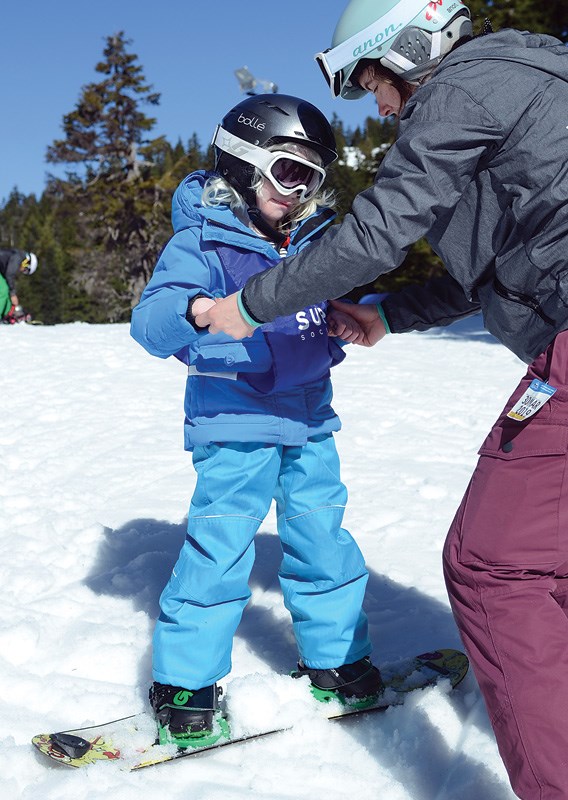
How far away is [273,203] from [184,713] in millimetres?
1621

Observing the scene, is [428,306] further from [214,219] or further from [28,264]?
[28,264]

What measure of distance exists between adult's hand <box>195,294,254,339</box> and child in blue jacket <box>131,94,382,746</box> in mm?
238

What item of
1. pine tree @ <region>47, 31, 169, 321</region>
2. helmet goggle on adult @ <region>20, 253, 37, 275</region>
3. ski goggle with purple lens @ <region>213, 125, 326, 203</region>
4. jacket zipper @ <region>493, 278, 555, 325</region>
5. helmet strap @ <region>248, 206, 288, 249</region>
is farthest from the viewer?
pine tree @ <region>47, 31, 169, 321</region>

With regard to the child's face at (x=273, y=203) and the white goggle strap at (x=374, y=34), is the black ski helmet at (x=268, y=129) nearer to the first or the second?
the child's face at (x=273, y=203)

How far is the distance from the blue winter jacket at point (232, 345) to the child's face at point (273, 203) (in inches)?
3.2

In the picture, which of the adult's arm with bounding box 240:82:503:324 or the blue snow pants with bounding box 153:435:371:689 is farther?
the blue snow pants with bounding box 153:435:371:689

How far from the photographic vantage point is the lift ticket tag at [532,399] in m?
1.72

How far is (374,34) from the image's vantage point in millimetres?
1962

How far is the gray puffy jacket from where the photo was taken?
165 cm

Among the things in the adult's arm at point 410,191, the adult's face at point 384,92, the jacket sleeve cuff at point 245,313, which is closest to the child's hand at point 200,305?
the jacket sleeve cuff at point 245,313

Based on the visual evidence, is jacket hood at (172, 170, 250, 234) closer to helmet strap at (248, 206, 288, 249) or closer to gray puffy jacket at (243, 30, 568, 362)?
helmet strap at (248, 206, 288, 249)

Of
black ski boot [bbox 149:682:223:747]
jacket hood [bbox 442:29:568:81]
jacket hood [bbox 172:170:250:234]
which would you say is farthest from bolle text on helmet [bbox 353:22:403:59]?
black ski boot [bbox 149:682:223:747]

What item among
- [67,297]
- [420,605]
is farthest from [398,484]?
[67,297]

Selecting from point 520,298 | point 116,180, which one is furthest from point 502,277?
point 116,180
